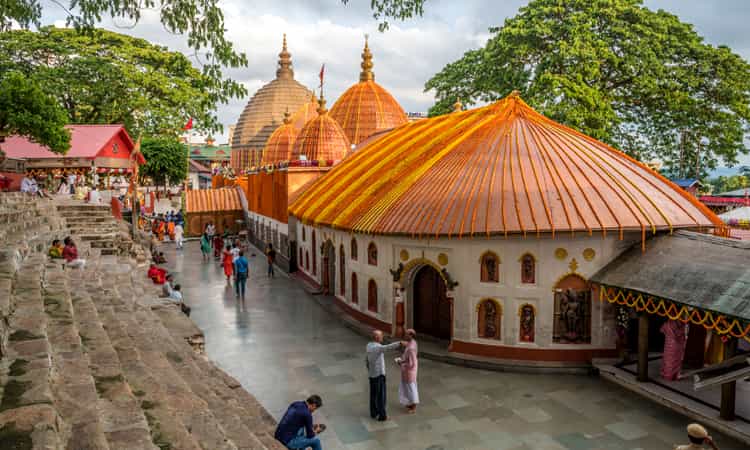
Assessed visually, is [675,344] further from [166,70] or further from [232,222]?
[232,222]

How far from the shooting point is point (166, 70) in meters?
34.5

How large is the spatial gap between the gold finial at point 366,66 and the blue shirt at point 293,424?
3108 cm

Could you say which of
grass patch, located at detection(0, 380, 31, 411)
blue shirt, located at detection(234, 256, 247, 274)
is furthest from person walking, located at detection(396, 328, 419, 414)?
blue shirt, located at detection(234, 256, 247, 274)

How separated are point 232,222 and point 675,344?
37104 mm

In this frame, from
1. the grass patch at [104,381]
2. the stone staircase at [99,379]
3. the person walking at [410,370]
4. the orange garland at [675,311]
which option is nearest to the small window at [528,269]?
the orange garland at [675,311]

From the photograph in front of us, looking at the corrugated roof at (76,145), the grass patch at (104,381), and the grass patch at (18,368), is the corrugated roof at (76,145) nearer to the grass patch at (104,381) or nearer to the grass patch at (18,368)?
the grass patch at (104,381)

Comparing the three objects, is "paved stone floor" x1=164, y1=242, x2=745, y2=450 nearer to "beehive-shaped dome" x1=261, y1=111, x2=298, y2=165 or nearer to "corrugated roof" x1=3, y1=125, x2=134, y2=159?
"corrugated roof" x1=3, y1=125, x2=134, y2=159

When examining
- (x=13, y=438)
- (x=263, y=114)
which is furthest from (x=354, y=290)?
(x=263, y=114)

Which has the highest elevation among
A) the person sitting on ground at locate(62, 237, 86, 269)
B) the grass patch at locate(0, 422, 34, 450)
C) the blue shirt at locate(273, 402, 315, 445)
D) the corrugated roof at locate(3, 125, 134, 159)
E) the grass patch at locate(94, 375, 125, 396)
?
the corrugated roof at locate(3, 125, 134, 159)

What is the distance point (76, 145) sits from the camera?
91.6ft

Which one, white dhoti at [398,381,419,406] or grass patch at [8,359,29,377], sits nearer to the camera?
grass patch at [8,359,29,377]

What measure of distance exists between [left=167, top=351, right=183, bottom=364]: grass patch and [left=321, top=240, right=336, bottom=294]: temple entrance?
13.1 meters

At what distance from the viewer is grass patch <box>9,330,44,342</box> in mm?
4973

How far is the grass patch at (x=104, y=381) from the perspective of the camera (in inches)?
190
